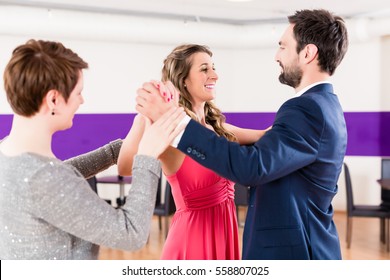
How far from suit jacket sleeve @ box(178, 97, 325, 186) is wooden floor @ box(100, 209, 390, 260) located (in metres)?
3.74

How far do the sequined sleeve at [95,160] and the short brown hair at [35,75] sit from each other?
1.47ft

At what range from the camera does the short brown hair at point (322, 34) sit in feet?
6.13

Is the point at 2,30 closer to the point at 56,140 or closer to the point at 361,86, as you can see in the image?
the point at 56,140

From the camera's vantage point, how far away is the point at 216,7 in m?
6.94

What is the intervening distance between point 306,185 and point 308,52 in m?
0.48

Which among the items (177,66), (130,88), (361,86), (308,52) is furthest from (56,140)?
(308,52)

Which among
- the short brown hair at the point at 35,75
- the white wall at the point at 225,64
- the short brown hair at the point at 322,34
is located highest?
the white wall at the point at 225,64

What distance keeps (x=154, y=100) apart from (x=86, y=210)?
447mm

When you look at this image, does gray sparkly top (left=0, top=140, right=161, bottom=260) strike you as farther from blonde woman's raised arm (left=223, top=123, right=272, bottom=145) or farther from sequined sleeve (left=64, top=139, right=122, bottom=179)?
blonde woman's raised arm (left=223, top=123, right=272, bottom=145)

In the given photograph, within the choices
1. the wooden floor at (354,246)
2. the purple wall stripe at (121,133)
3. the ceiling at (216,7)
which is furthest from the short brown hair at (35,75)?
the purple wall stripe at (121,133)

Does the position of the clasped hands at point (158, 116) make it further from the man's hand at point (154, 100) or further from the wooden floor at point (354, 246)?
the wooden floor at point (354, 246)

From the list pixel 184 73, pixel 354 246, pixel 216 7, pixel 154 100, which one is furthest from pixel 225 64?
pixel 154 100

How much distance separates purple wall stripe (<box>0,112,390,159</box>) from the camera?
7.70 meters

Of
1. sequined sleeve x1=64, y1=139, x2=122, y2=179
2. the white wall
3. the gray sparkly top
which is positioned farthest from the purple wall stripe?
the gray sparkly top
